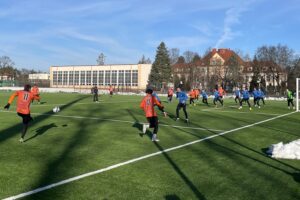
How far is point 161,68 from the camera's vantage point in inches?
3450

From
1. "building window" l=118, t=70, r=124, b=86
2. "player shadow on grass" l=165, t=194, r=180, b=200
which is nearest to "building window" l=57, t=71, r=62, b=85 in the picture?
"building window" l=118, t=70, r=124, b=86

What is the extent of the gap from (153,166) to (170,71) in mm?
81263

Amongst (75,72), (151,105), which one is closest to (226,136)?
(151,105)

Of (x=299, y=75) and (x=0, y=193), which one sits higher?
(x=299, y=75)

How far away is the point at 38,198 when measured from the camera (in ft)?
18.5

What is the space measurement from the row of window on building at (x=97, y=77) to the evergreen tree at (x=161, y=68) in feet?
47.2

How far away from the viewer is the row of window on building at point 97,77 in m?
104

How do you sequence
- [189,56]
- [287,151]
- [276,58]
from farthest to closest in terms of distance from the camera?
[189,56], [276,58], [287,151]

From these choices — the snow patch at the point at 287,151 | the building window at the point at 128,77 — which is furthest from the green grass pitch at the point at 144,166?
the building window at the point at 128,77

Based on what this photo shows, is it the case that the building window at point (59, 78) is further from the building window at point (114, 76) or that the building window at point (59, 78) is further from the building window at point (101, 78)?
the building window at point (114, 76)

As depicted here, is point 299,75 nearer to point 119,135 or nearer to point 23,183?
point 119,135

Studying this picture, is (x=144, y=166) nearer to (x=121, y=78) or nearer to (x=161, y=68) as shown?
(x=161, y=68)

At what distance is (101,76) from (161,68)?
2853 centimetres

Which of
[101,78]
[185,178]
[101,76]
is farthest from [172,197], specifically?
[101,78]
